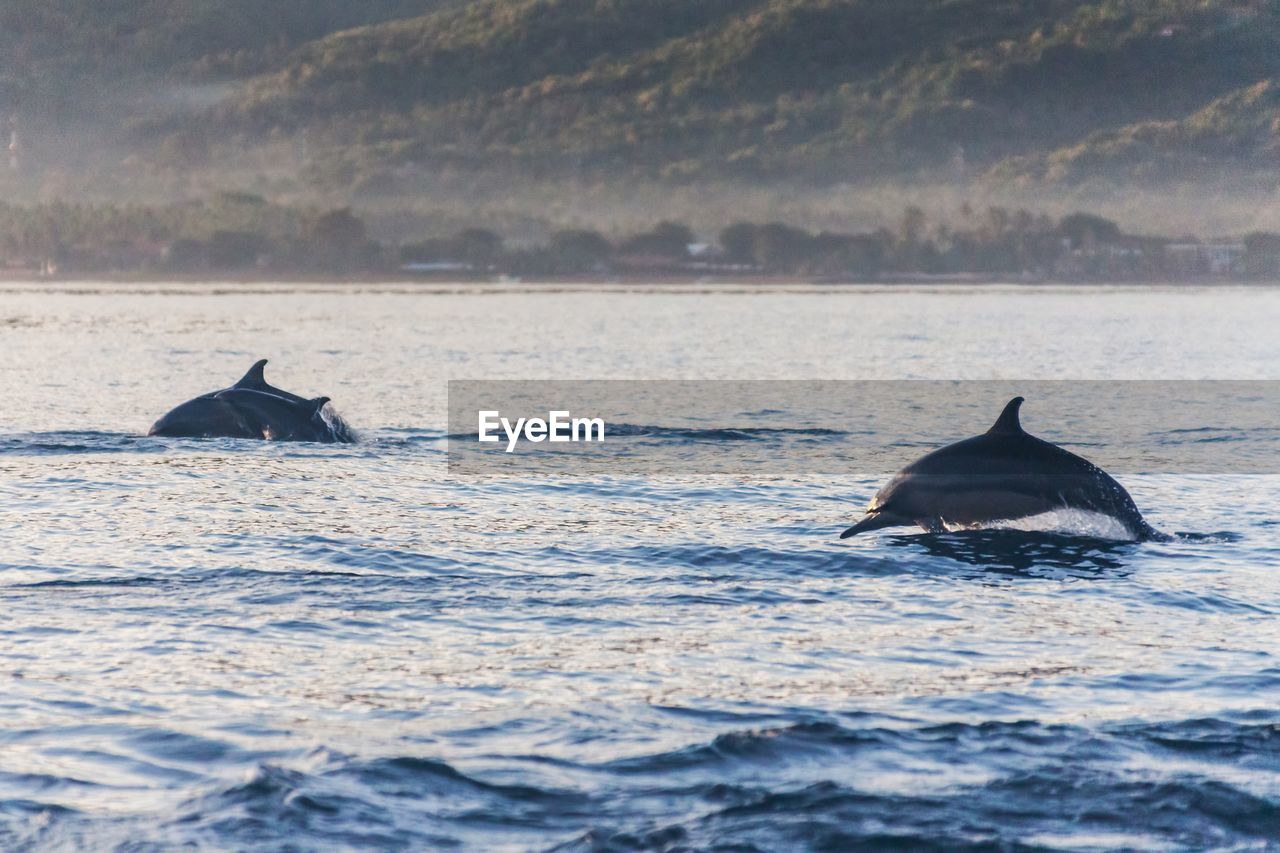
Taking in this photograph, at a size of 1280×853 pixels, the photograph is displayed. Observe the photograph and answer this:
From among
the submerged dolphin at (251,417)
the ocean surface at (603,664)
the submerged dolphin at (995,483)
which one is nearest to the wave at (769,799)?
the ocean surface at (603,664)

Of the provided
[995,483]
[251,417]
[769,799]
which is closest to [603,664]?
[769,799]

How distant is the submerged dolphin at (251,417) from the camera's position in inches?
1095

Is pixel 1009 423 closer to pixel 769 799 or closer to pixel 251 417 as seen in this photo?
pixel 769 799

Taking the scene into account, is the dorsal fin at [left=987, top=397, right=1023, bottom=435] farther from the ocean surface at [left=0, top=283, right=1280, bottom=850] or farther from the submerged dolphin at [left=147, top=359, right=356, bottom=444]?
the submerged dolphin at [left=147, top=359, right=356, bottom=444]

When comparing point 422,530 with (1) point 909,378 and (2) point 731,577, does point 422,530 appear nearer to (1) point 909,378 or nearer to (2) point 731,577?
(2) point 731,577

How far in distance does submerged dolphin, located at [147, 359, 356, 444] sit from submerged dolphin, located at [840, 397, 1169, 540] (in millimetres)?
12728

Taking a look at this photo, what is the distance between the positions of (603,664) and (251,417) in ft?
54.6

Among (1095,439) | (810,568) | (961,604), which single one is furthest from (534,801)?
(1095,439)

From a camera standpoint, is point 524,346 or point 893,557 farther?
point 524,346

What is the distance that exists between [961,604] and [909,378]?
130 ft

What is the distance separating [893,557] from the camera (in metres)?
17.5

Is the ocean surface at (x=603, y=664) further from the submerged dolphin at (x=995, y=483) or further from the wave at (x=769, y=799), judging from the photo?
the submerged dolphin at (x=995, y=483)

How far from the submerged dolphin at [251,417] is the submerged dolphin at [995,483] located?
41.8 feet

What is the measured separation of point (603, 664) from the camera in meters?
12.6
